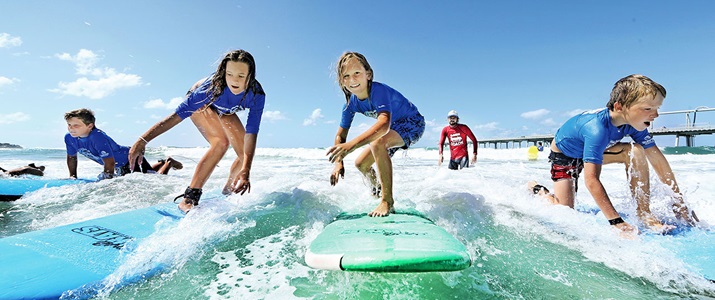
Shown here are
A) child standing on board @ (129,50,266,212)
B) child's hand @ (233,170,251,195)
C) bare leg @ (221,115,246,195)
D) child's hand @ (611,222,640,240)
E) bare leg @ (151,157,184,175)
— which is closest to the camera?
child's hand @ (611,222,640,240)

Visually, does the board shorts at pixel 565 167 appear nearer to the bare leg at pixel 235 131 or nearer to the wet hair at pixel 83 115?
the bare leg at pixel 235 131

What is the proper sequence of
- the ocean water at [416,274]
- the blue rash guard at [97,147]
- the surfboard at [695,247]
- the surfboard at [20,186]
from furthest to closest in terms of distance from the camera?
1. the blue rash guard at [97,147]
2. the surfboard at [20,186]
3. the surfboard at [695,247]
4. the ocean water at [416,274]

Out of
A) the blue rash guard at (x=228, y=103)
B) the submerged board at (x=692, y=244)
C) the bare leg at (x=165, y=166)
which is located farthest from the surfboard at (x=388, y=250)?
the bare leg at (x=165, y=166)

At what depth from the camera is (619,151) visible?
11.3ft

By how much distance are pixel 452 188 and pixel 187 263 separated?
310 centimetres

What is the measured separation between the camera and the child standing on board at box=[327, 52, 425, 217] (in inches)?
116

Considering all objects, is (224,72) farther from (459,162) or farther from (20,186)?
(459,162)

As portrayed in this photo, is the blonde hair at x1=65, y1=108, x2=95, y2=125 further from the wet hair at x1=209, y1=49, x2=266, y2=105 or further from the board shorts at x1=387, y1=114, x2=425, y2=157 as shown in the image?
the board shorts at x1=387, y1=114, x2=425, y2=157

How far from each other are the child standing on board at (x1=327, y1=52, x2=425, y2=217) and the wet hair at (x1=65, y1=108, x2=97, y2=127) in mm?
4300

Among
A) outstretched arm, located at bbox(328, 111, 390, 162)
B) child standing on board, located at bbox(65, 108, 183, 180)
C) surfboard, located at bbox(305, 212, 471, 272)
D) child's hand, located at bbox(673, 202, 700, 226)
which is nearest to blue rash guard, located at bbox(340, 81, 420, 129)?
outstretched arm, located at bbox(328, 111, 390, 162)

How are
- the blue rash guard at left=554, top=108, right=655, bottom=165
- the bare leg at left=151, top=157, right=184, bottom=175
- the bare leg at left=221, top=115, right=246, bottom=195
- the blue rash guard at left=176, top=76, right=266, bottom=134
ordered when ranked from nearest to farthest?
the blue rash guard at left=554, top=108, right=655, bottom=165
the blue rash guard at left=176, top=76, right=266, bottom=134
the bare leg at left=221, top=115, right=246, bottom=195
the bare leg at left=151, top=157, right=184, bottom=175

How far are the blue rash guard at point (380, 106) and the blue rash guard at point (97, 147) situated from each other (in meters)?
4.32

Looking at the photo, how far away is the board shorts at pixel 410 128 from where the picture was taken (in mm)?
3580

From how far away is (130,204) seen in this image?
4.40m
